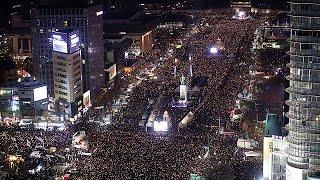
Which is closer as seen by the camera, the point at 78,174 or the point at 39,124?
the point at 78,174

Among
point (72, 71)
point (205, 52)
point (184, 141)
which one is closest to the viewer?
point (184, 141)

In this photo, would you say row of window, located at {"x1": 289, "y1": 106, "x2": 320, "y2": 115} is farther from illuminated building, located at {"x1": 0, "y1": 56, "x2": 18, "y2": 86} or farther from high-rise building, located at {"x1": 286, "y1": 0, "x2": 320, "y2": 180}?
illuminated building, located at {"x1": 0, "y1": 56, "x2": 18, "y2": 86}

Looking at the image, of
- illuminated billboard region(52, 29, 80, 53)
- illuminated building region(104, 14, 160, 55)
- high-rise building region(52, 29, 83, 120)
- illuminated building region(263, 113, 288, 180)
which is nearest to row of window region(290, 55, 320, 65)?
illuminated building region(263, 113, 288, 180)

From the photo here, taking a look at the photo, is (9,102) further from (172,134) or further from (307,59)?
(307,59)

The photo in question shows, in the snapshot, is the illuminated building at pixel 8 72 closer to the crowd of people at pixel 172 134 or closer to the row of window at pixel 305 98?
the crowd of people at pixel 172 134

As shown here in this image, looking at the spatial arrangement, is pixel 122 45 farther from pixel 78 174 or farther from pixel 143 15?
pixel 78 174

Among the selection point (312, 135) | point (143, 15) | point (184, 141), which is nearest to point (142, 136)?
point (184, 141)
